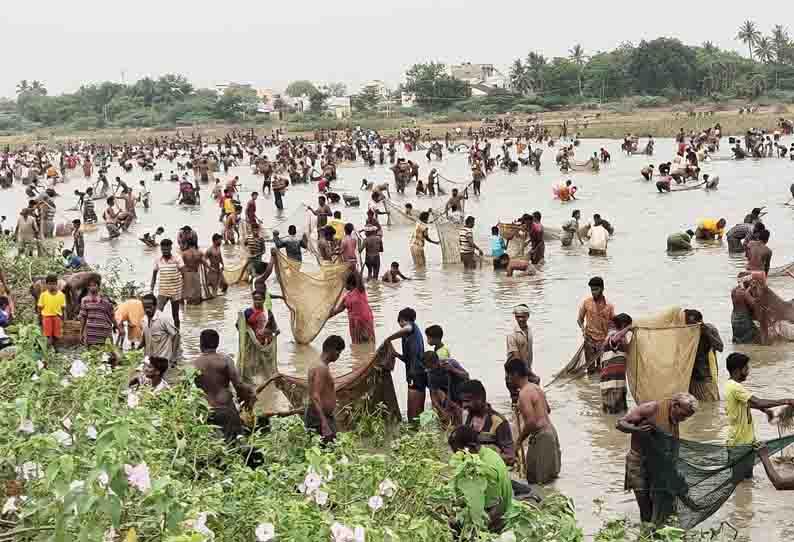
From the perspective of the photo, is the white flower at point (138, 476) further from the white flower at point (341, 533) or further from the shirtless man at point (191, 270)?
the shirtless man at point (191, 270)

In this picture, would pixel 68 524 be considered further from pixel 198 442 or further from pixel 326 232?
pixel 326 232

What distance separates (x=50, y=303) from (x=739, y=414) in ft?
25.5

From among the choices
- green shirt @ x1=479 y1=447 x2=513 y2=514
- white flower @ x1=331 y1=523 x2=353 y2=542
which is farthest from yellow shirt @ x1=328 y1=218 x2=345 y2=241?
white flower @ x1=331 y1=523 x2=353 y2=542

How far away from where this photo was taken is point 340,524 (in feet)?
13.9

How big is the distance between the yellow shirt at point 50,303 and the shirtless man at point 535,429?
613 centimetres

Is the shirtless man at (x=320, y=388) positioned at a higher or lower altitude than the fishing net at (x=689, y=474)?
higher

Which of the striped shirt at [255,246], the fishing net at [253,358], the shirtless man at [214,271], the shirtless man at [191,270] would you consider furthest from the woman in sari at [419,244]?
the fishing net at [253,358]

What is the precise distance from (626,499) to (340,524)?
14.8ft

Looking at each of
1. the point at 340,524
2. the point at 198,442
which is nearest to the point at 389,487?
the point at 340,524

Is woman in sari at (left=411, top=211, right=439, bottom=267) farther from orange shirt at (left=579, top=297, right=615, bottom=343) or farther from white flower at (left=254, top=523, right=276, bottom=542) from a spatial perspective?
white flower at (left=254, top=523, right=276, bottom=542)

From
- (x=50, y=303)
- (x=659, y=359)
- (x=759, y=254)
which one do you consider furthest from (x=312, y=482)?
(x=759, y=254)

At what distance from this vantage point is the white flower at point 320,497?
4.78 metres

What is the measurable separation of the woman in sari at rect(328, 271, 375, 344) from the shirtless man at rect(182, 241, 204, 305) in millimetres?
2510

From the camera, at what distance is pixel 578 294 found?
16875 mm
